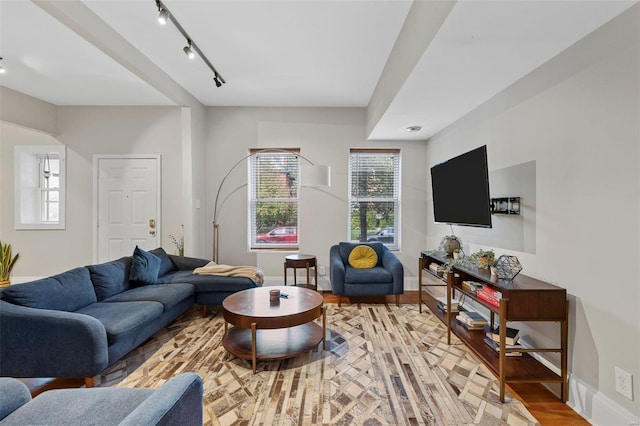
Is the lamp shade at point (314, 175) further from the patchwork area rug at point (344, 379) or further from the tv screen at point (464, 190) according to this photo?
the patchwork area rug at point (344, 379)

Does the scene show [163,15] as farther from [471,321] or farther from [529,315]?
[471,321]

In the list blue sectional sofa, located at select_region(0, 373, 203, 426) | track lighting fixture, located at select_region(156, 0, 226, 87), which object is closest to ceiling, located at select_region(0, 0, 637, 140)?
track lighting fixture, located at select_region(156, 0, 226, 87)

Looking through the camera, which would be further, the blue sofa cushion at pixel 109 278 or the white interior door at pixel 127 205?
the white interior door at pixel 127 205

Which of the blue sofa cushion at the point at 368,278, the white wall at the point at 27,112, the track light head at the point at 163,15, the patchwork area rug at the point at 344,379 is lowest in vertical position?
the patchwork area rug at the point at 344,379

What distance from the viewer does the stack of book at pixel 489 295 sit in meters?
2.03

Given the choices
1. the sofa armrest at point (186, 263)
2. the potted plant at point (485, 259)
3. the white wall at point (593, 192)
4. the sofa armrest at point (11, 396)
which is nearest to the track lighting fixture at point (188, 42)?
the sofa armrest at point (186, 263)

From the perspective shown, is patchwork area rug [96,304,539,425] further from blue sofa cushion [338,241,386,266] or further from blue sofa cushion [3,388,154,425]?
blue sofa cushion [338,241,386,266]

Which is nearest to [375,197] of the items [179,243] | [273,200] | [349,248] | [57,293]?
[349,248]

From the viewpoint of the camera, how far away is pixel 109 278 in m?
2.79

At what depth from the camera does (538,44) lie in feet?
6.06

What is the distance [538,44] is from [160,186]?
181 inches

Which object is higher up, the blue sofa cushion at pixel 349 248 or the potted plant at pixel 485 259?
the potted plant at pixel 485 259

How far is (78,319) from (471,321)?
10.3 feet

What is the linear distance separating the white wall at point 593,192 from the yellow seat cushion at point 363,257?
1.97 meters
